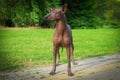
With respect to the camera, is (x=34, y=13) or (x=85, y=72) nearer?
(x=85, y=72)

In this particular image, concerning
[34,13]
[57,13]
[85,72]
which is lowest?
[85,72]

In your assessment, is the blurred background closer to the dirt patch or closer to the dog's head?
the dirt patch

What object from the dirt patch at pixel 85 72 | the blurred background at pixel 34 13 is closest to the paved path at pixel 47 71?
the dirt patch at pixel 85 72

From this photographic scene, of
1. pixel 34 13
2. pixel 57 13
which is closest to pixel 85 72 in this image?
pixel 57 13

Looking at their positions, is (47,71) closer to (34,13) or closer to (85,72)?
(85,72)

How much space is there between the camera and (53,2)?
21438mm

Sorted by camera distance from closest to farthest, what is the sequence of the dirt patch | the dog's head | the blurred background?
1. the dog's head
2. the dirt patch
3. the blurred background

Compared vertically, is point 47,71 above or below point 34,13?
below

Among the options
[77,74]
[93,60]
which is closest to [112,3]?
[77,74]

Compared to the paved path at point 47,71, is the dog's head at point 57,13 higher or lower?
higher

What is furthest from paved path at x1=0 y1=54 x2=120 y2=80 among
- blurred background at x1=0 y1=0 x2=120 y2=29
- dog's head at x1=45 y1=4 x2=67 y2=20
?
blurred background at x1=0 y1=0 x2=120 y2=29

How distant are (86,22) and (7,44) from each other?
39.6 ft

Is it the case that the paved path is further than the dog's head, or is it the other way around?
the paved path

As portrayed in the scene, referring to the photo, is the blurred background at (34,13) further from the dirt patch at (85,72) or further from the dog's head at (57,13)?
the dog's head at (57,13)
